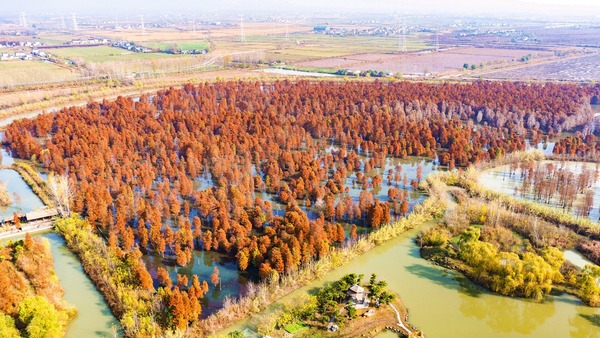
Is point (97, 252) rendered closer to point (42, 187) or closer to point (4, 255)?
point (4, 255)

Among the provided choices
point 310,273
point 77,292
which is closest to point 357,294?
point 310,273

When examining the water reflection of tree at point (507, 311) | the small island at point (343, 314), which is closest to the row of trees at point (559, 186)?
the water reflection of tree at point (507, 311)

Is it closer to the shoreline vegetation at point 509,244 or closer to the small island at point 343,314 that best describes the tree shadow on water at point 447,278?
the shoreline vegetation at point 509,244

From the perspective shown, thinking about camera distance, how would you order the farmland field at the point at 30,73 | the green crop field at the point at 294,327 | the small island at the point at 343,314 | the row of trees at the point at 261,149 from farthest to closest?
1. the farmland field at the point at 30,73
2. the row of trees at the point at 261,149
3. the small island at the point at 343,314
4. the green crop field at the point at 294,327

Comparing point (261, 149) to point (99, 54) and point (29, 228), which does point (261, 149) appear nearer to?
point (29, 228)

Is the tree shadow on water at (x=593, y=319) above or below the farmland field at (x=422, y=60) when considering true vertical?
below

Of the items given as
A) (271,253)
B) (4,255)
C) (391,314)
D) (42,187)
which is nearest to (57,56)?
(42,187)

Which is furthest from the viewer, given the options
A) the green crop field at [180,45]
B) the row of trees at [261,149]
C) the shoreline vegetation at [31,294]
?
the green crop field at [180,45]
